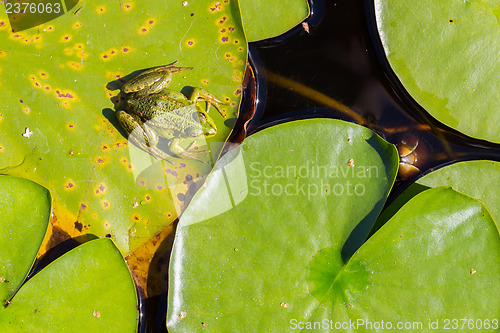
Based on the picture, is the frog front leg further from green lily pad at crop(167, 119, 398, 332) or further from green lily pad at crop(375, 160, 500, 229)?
green lily pad at crop(375, 160, 500, 229)

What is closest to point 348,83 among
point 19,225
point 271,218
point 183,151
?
point 271,218

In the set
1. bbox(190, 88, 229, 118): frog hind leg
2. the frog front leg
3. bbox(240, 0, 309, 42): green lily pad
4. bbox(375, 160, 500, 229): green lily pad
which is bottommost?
bbox(375, 160, 500, 229): green lily pad

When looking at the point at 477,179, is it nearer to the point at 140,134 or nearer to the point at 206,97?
the point at 206,97

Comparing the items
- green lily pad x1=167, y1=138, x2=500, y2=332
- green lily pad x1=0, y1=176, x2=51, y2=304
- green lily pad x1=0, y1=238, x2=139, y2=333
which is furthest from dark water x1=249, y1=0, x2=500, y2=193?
green lily pad x1=0, y1=176, x2=51, y2=304

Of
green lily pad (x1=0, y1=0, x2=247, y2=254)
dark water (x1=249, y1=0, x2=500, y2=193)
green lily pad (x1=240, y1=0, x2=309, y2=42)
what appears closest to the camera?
Answer: green lily pad (x1=0, y1=0, x2=247, y2=254)

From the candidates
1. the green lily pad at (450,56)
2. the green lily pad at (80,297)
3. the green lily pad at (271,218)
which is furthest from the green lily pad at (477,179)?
the green lily pad at (80,297)

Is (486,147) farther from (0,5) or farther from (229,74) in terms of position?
(0,5)

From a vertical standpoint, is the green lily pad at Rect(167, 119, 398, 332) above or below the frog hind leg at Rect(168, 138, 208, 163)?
below
